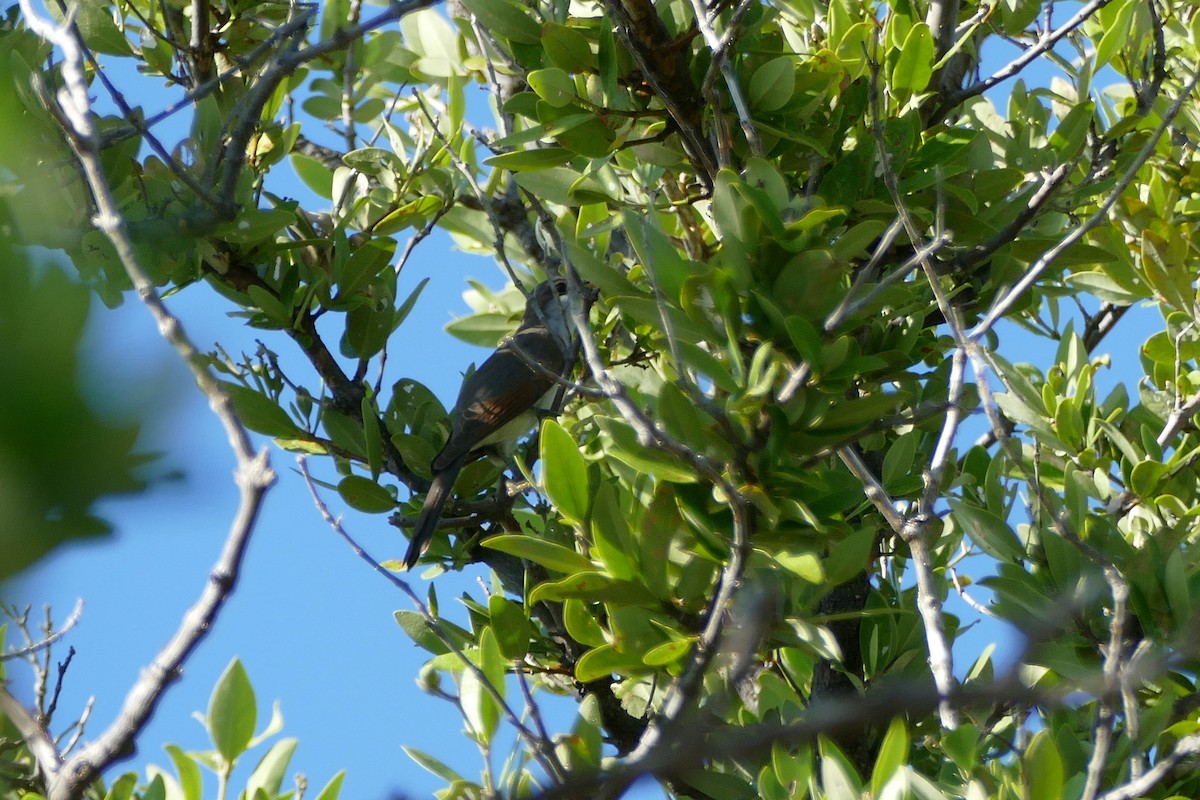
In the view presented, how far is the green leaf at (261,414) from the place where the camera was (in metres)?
2.96

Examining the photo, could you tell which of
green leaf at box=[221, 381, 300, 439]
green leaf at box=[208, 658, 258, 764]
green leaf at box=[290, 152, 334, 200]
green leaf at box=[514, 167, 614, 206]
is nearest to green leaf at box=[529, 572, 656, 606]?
green leaf at box=[208, 658, 258, 764]

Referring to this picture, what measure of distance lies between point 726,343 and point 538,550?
461 mm

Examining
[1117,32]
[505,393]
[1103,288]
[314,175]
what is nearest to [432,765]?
[314,175]

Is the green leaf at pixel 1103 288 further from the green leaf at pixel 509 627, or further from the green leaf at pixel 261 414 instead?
the green leaf at pixel 261 414

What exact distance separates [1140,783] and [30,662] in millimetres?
1858

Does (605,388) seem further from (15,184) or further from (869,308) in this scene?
(15,184)

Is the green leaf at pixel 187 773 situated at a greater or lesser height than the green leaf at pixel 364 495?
lesser

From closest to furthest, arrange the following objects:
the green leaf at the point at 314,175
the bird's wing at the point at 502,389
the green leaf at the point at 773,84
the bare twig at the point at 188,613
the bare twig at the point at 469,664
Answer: the bare twig at the point at 188,613 < the bare twig at the point at 469,664 < the green leaf at the point at 773,84 < the green leaf at the point at 314,175 < the bird's wing at the point at 502,389

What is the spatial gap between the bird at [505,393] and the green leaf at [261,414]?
39 centimetres

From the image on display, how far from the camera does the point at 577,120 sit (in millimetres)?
2324

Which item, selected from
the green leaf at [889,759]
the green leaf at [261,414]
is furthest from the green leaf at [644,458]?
the green leaf at [261,414]

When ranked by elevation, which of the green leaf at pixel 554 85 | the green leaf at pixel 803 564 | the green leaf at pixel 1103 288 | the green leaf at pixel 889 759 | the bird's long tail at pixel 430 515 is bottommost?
the green leaf at pixel 889 759

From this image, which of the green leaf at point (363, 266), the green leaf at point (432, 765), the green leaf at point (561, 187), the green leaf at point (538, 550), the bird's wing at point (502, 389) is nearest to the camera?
the green leaf at point (538, 550)

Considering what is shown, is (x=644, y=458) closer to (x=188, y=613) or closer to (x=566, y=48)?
(x=566, y=48)
